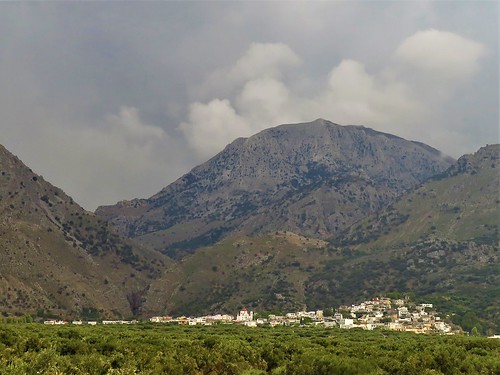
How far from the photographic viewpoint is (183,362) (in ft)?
182

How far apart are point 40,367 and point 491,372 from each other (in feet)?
181

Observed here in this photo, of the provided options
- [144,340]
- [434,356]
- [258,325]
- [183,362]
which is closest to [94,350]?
[183,362]

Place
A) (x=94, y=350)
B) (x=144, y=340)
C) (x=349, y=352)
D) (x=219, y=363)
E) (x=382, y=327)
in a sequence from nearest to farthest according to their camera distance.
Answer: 1. (x=219, y=363)
2. (x=94, y=350)
3. (x=349, y=352)
4. (x=144, y=340)
5. (x=382, y=327)

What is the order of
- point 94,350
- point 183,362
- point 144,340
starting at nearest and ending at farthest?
point 183,362, point 94,350, point 144,340

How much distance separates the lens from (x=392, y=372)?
5862 cm

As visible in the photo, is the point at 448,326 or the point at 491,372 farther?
the point at 448,326

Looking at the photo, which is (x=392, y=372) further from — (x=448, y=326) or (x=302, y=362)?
(x=448, y=326)

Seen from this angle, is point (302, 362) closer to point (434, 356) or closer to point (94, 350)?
point (434, 356)

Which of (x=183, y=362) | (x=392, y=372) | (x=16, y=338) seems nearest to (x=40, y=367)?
(x=183, y=362)

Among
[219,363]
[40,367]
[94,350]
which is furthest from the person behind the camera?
[94,350]

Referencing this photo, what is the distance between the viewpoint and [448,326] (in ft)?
644

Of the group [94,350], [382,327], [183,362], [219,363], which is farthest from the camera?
[382,327]

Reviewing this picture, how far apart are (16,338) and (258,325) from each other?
13464 centimetres

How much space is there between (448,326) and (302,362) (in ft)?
523
